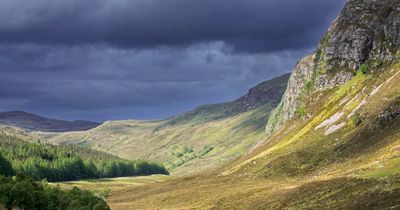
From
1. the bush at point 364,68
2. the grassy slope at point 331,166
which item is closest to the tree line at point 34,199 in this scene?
the grassy slope at point 331,166

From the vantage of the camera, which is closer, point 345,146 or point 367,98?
point 345,146

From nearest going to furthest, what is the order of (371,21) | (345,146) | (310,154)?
(345,146)
(310,154)
(371,21)

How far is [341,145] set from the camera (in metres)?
127

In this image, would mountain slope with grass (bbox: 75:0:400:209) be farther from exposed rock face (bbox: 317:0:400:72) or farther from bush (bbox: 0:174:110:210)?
bush (bbox: 0:174:110:210)

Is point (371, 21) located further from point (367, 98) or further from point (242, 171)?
point (242, 171)

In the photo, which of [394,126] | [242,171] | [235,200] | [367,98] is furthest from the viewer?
[242,171]

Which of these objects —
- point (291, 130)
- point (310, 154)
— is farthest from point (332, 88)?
point (310, 154)

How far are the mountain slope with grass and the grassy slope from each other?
197 mm

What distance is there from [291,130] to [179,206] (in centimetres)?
8343

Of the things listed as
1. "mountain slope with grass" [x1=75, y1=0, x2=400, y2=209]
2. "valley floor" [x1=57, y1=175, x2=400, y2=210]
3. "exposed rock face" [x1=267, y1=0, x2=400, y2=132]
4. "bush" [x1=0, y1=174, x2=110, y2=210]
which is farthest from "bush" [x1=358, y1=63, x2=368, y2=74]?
"bush" [x1=0, y1=174, x2=110, y2=210]

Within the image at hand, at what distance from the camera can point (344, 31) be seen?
19150 centimetres

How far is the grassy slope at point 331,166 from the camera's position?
238ft

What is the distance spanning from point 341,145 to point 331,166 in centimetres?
1256

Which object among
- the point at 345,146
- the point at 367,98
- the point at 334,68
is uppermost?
the point at 334,68
